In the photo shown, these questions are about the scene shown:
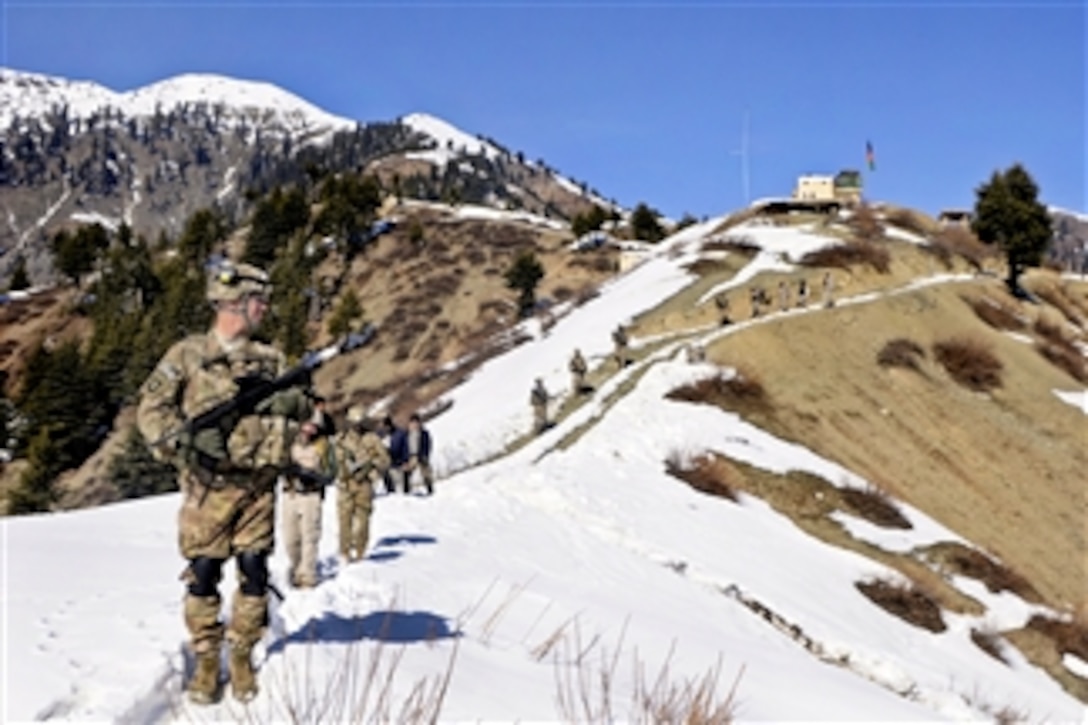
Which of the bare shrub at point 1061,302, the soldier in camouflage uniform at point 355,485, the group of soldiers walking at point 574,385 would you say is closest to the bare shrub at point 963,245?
the bare shrub at point 1061,302

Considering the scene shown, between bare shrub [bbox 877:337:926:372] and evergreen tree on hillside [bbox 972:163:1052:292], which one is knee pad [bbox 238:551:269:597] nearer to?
bare shrub [bbox 877:337:926:372]

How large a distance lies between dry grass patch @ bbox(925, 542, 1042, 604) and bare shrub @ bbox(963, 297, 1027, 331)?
27016 mm

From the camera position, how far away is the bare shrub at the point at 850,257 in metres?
56.2

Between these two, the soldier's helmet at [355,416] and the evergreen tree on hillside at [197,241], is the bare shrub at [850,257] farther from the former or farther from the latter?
the evergreen tree on hillside at [197,241]

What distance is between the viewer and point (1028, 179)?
2621 inches

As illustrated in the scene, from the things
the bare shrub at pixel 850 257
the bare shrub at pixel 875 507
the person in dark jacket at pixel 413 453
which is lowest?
the bare shrub at pixel 875 507

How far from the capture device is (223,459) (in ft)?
19.9

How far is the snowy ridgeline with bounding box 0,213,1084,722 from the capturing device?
651 cm

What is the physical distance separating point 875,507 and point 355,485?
17.2 metres

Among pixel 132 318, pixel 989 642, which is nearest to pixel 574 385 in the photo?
pixel 989 642

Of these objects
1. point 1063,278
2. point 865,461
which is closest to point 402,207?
point 1063,278

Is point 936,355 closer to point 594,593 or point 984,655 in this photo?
point 984,655

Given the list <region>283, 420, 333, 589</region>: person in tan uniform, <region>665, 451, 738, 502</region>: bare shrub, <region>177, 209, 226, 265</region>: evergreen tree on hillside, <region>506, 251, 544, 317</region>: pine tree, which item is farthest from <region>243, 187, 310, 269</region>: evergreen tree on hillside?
<region>283, 420, 333, 589</region>: person in tan uniform

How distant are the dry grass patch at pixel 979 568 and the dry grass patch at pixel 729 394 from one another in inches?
303
